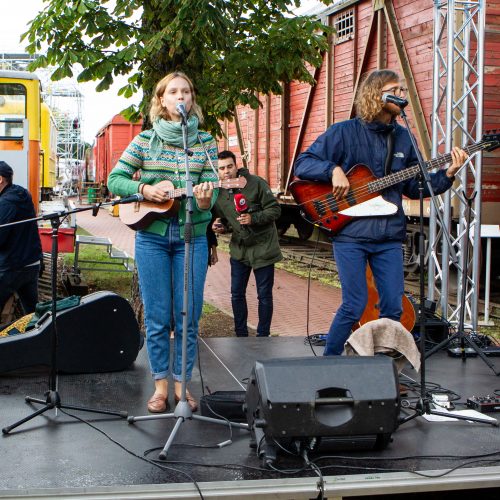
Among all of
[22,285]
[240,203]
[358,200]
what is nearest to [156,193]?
[358,200]

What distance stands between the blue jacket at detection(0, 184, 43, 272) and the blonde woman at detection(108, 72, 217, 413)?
2.54 metres

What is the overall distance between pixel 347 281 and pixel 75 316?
1.86 meters

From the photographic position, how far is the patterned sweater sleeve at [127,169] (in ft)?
14.5

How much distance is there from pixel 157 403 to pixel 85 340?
1.05 m

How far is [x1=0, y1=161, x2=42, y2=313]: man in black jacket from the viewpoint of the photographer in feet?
22.0

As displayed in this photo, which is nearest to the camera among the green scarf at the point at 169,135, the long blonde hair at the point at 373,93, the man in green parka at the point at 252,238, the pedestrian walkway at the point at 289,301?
the green scarf at the point at 169,135

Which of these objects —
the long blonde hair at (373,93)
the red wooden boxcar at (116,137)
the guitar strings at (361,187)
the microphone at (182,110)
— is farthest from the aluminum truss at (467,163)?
the red wooden boxcar at (116,137)

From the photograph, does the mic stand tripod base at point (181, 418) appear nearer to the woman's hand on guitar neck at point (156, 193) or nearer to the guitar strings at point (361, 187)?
the woman's hand on guitar neck at point (156, 193)

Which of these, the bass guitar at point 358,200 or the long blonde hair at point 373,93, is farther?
the bass guitar at point 358,200

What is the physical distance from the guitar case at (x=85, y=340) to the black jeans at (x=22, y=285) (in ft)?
5.26

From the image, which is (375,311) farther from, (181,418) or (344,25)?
(344,25)

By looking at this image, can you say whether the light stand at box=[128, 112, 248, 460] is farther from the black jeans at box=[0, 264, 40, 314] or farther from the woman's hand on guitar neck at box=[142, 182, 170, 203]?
the black jeans at box=[0, 264, 40, 314]

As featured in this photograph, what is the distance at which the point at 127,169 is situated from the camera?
448 cm

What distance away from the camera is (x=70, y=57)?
668 cm
